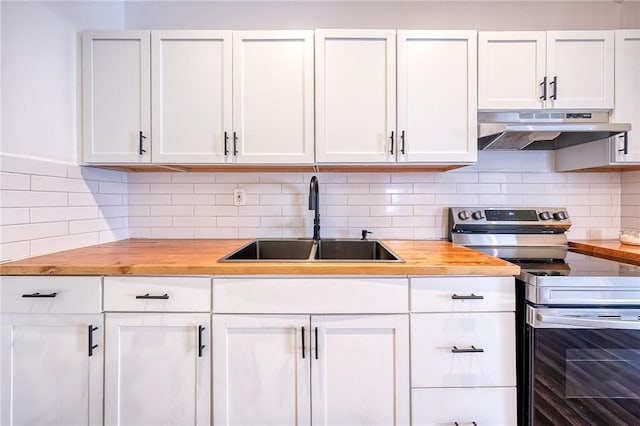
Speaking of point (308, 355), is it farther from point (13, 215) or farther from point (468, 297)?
point (13, 215)


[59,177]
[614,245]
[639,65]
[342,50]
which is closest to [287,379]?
[59,177]

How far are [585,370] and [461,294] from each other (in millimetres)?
536

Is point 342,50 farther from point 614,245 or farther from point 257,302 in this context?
point 614,245

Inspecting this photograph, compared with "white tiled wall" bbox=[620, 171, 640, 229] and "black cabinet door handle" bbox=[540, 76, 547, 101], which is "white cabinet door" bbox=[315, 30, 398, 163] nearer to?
"black cabinet door handle" bbox=[540, 76, 547, 101]

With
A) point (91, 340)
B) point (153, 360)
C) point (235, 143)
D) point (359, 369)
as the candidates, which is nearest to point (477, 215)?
point (359, 369)

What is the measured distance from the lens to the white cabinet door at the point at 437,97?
159cm

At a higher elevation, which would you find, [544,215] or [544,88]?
[544,88]

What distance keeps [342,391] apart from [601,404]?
99cm

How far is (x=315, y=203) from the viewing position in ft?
5.90

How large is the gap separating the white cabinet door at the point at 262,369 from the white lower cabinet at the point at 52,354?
1.62 ft

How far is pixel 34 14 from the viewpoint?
140 centimetres

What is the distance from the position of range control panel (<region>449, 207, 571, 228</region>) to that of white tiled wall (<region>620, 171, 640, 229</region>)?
1.30 ft

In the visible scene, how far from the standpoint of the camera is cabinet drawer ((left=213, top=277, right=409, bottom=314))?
4.04 ft

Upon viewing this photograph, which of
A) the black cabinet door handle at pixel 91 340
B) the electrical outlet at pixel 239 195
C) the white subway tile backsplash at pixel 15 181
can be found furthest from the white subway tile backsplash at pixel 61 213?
the electrical outlet at pixel 239 195
